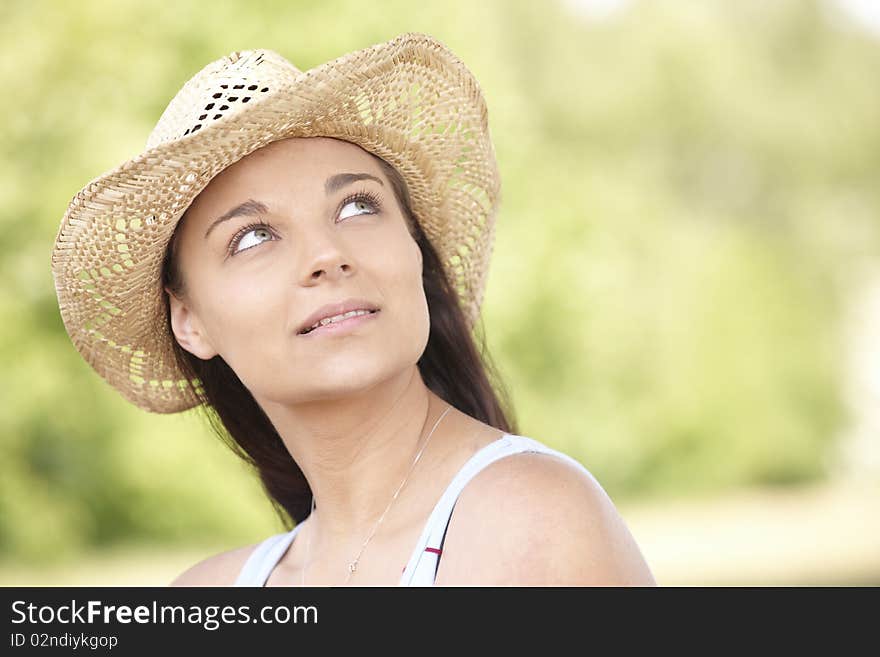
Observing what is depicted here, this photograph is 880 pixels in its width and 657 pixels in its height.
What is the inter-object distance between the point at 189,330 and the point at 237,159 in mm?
473

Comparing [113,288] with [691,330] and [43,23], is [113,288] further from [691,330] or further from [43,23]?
[691,330]

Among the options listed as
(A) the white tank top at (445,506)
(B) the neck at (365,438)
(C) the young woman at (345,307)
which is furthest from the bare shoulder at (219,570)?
(A) the white tank top at (445,506)

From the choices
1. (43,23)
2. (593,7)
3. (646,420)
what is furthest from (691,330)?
(43,23)

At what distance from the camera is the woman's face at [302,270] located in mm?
2230

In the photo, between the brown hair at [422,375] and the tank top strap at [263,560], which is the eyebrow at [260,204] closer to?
the brown hair at [422,375]

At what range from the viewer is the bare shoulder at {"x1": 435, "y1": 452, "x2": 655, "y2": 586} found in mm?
1967

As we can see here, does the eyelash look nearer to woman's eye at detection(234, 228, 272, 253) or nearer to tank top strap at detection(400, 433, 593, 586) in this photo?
woman's eye at detection(234, 228, 272, 253)

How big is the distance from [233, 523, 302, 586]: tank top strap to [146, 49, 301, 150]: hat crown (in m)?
1.00

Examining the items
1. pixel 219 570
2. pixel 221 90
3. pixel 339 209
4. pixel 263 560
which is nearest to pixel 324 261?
pixel 339 209

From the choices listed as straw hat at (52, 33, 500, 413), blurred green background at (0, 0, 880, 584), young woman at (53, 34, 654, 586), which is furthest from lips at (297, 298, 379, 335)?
blurred green background at (0, 0, 880, 584)

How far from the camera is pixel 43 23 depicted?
9.47 m

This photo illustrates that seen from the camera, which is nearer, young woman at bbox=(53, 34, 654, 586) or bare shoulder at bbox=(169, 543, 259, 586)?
young woman at bbox=(53, 34, 654, 586)

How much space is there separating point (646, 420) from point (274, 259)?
35.2 ft
